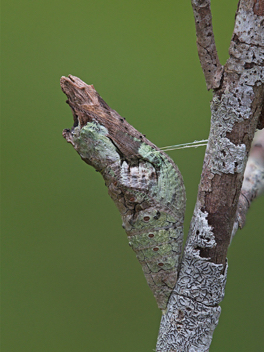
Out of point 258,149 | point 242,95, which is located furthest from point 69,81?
point 258,149

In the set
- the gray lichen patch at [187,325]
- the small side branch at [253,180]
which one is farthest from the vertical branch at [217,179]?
the small side branch at [253,180]

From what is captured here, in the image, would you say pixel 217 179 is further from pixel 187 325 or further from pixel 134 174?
pixel 187 325

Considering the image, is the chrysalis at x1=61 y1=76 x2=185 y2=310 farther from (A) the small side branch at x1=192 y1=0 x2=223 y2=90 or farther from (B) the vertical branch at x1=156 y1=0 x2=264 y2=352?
(A) the small side branch at x1=192 y1=0 x2=223 y2=90

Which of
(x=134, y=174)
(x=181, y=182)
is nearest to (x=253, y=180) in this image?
(x=181, y=182)

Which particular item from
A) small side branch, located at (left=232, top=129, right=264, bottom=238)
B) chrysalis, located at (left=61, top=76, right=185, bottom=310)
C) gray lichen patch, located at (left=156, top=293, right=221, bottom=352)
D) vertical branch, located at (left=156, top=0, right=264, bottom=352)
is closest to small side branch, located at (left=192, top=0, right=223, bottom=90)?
vertical branch, located at (left=156, top=0, right=264, bottom=352)

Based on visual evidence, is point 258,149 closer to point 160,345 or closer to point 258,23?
point 258,23

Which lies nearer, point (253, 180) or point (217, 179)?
point (217, 179)
